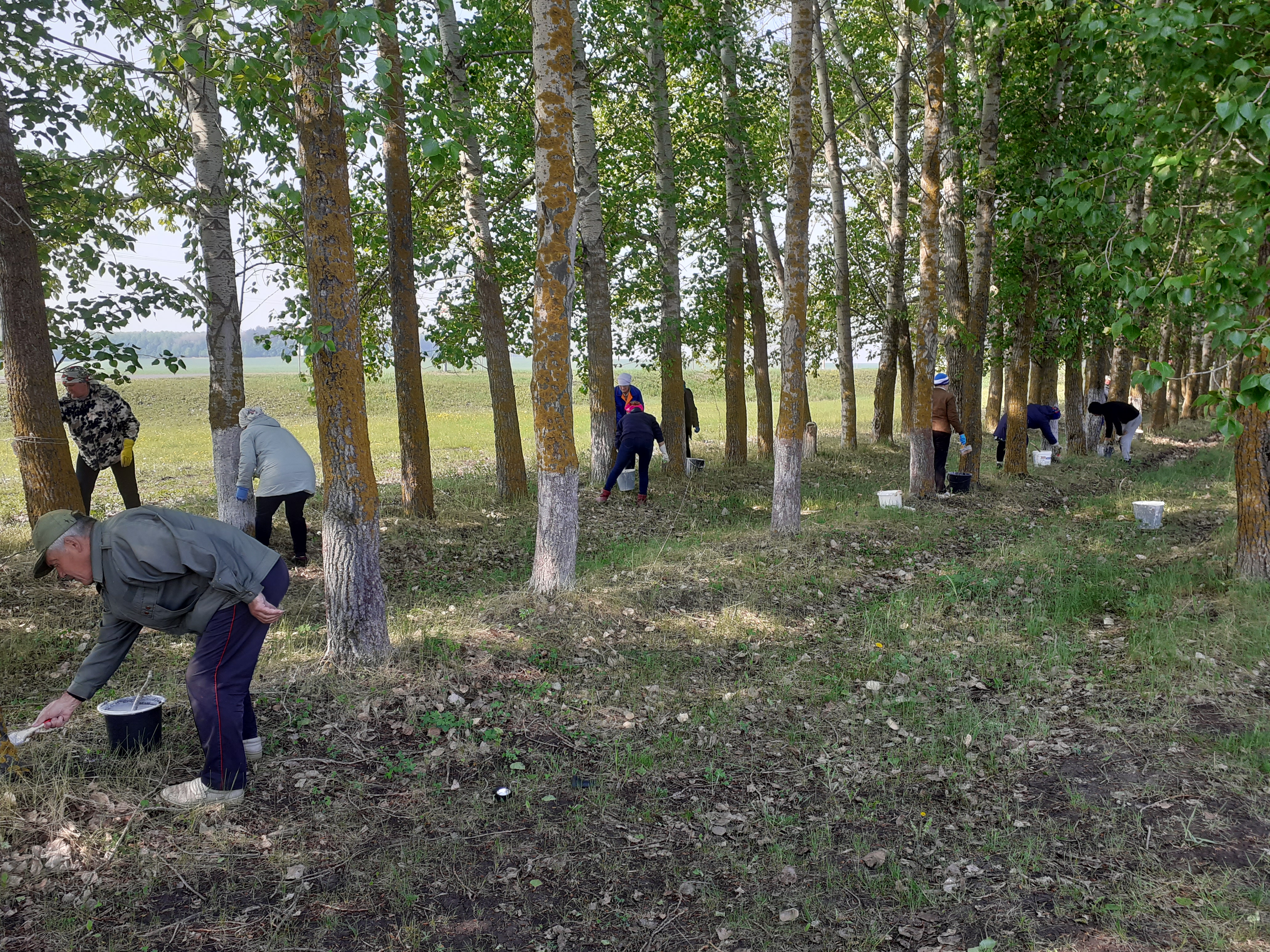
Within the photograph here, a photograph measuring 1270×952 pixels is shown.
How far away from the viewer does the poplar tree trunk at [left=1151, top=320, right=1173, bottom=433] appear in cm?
2241

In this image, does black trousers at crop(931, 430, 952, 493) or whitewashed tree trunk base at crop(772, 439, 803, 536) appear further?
black trousers at crop(931, 430, 952, 493)

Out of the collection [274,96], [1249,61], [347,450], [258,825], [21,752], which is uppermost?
[274,96]

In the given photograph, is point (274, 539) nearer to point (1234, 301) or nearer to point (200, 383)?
point (1234, 301)

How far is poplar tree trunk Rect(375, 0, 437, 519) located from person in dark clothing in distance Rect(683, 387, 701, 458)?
5.13 metres

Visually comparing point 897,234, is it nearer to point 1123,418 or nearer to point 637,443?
point 1123,418

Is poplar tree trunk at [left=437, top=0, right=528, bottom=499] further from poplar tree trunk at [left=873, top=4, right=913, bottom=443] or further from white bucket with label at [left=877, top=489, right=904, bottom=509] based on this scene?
poplar tree trunk at [left=873, top=4, right=913, bottom=443]

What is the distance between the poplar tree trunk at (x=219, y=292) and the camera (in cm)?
870

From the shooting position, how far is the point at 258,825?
168 inches

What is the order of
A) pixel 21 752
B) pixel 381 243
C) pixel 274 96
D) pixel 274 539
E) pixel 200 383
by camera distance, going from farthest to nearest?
pixel 200 383 < pixel 381 243 < pixel 274 539 < pixel 274 96 < pixel 21 752

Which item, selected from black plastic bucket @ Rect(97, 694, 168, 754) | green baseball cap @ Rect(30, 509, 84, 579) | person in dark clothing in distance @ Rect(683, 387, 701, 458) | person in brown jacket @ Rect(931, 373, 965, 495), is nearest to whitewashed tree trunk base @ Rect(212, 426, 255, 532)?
black plastic bucket @ Rect(97, 694, 168, 754)

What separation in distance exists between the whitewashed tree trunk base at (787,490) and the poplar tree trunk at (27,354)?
7.62m

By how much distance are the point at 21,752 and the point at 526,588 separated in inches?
164

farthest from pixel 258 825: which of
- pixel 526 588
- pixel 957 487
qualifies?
pixel 957 487

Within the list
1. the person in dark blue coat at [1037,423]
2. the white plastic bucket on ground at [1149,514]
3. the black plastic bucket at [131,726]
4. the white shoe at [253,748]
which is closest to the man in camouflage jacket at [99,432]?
the black plastic bucket at [131,726]
